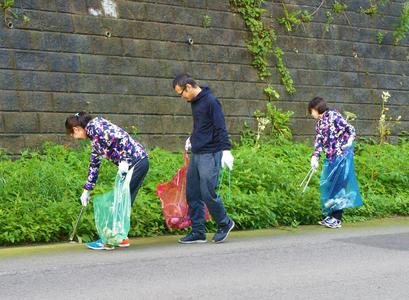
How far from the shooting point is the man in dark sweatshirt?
727cm

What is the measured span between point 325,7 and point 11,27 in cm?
627

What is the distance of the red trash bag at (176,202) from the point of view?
25.2 ft

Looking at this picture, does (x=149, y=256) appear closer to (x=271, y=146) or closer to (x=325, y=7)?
(x=271, y=146)

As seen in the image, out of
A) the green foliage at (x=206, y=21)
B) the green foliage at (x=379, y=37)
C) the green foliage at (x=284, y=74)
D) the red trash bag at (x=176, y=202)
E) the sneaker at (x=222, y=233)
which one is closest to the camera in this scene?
the sneaker at (x=222, y=233)

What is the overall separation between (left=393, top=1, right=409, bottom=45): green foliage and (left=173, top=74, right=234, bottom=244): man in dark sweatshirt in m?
8.17

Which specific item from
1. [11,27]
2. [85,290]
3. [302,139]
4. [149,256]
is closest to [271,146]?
[302,139]

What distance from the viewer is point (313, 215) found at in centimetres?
906

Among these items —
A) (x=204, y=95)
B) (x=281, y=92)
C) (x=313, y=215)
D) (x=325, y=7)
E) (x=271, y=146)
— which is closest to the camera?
(x=204, y=95)

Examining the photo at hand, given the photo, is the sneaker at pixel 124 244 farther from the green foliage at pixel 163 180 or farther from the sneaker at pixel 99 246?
the green foliage at pixel 163 180

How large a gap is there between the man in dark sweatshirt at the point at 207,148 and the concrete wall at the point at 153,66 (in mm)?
3197

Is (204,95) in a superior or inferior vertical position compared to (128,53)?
inferior

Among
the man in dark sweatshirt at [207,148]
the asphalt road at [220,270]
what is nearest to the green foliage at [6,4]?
the man in dark sweatshirt at [207,148]

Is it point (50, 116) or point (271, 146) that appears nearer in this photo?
point (50, 116)

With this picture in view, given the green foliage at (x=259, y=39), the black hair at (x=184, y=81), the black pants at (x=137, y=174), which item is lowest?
the black pants at (x=137, y=174)
